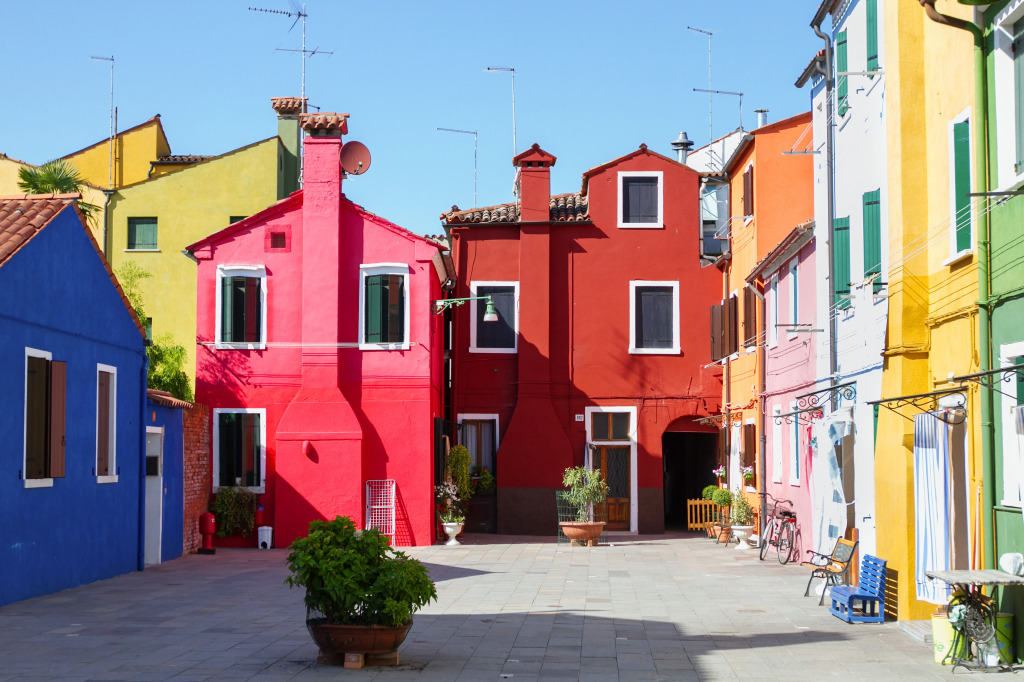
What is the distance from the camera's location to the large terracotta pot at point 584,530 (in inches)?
945

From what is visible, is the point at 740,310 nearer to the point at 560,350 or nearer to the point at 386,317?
the point at 560,350

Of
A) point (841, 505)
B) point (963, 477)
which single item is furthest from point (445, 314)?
point (963, 477)

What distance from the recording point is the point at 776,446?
22.0m

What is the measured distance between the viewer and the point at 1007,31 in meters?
9.72

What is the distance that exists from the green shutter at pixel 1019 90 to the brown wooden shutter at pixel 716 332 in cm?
1624

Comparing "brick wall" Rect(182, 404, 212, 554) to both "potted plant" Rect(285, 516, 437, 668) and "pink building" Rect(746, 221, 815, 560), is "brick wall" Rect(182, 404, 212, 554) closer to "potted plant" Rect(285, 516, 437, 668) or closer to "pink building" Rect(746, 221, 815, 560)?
"pink building" Rect(746, 221, 815, 560)

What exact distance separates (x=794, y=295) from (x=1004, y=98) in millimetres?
10357

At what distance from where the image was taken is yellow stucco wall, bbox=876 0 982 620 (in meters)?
11.2

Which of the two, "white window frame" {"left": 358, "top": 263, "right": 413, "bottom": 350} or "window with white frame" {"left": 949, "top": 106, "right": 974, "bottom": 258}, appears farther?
"white window frame" {"left": 358, "top": 263, "right": 413, "bottom": 350}

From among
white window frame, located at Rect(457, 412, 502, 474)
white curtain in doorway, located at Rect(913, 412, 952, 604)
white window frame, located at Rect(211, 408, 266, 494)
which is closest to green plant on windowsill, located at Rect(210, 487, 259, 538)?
white window frame, located at Rect(211, 408, 266, 494)

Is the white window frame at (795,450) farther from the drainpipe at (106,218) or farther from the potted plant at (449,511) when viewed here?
the drainpipe at (106,218)

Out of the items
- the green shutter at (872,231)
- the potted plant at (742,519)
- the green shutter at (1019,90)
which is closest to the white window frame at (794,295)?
the potted plant at (742,519)

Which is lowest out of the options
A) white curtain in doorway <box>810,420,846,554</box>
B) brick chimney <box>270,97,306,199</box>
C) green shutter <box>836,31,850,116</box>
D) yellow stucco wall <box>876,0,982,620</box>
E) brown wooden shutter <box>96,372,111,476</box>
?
white curtain in doorway <box>810,420,846,554</box>

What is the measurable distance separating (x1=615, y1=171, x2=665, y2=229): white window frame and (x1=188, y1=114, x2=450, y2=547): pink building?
612 cm
